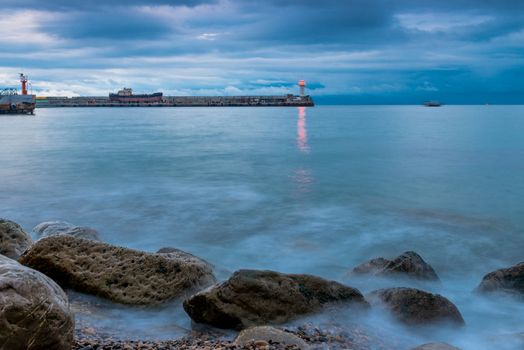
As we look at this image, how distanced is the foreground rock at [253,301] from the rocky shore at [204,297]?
11 mm

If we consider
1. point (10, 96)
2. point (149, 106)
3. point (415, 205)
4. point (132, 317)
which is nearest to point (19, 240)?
point (132, 317)

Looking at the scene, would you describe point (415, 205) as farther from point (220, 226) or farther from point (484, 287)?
point (484, 287)

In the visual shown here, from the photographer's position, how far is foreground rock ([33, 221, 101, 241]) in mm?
9531

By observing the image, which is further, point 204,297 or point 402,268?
point 402,268

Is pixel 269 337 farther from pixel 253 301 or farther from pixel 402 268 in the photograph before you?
pixel 402 268

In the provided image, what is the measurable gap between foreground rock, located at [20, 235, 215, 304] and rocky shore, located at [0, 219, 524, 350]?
13mm

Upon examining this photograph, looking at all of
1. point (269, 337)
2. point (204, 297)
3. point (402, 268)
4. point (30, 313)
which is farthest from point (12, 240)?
point (402, 268)

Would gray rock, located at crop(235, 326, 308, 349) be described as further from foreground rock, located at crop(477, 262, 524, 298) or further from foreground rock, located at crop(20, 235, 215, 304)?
foreground rock, located at crop(477, 262, 524, 298)

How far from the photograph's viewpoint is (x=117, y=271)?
699cm

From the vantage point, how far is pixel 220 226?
12.1 metres

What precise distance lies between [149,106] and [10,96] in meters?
103

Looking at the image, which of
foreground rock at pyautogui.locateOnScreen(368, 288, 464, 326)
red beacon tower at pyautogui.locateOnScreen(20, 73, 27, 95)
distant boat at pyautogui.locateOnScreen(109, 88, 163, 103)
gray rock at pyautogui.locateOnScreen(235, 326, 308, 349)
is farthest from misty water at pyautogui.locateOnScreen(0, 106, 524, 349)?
distant boat at pyautogui.locateOnScreen(109, 88, 163, 103)

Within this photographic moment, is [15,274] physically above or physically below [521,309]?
above

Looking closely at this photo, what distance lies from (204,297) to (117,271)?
1511 millimetres
